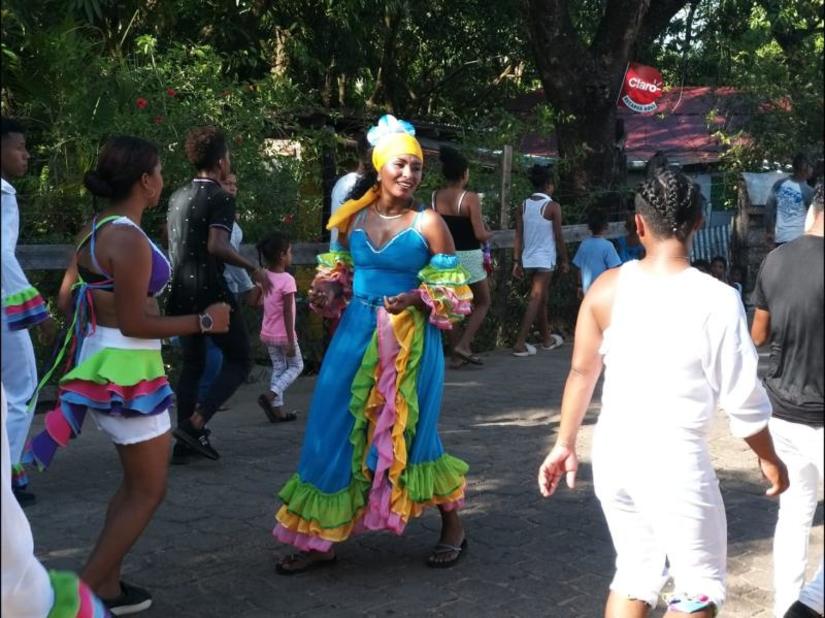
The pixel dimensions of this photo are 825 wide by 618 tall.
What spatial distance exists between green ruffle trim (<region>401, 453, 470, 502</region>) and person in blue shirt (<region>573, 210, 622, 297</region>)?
6.18 m

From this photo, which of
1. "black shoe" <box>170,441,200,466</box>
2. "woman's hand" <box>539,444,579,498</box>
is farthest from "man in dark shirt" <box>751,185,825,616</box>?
"black shoe" <box>170,441,200,466</box>

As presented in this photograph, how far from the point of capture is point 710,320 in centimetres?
343

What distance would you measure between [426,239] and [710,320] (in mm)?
1937

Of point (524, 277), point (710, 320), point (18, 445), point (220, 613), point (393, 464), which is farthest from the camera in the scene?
point (524, 277)

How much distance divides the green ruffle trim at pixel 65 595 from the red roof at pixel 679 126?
15.7m

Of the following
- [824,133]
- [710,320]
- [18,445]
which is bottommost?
[18,445]

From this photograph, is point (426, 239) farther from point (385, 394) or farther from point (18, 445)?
point (18, 445)

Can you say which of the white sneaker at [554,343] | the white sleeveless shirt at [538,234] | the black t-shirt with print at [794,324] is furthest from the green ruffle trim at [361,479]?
the white sneaker at [554,343]

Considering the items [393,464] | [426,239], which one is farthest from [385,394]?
[426,239]

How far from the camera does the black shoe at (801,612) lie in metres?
3.96

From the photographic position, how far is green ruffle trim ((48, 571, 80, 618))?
10.3 feet

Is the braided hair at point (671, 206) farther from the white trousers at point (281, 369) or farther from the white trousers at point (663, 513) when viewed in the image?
Answer: the white trousers at point (281, 369)

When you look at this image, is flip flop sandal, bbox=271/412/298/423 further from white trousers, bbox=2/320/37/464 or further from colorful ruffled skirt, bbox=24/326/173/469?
colorful ruffled skirt, bbox=24/326/173/469

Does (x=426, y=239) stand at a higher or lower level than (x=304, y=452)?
higher
